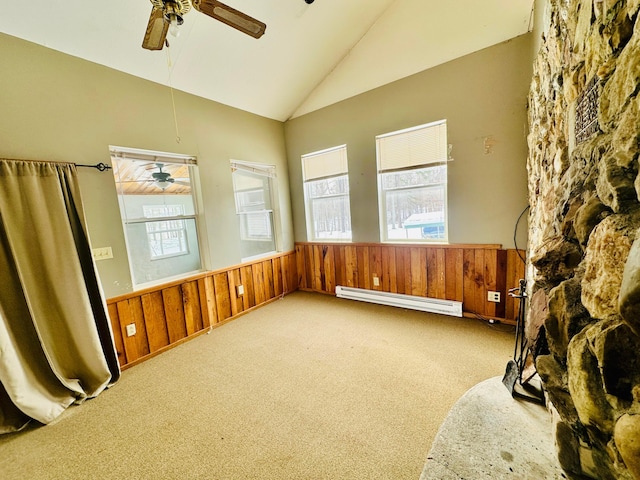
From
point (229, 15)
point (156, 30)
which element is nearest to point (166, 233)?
point (156, 30)

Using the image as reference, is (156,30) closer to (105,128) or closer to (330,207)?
(105,128)

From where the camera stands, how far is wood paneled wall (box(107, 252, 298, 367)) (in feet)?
7.82

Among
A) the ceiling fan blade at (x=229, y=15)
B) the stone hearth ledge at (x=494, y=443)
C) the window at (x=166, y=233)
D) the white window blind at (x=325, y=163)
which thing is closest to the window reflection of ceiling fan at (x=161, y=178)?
the window at (x=166, y=233)

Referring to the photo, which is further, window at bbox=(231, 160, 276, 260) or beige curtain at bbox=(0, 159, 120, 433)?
window at bbox=(231, 160, 276, 260)

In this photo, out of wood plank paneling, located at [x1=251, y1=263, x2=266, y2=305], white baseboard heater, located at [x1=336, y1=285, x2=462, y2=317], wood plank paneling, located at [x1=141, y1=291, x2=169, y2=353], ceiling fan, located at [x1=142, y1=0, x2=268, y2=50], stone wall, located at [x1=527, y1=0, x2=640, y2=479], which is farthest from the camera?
wood plank paneling, located at [x1=251, y1=263, x2=266, y2=305]

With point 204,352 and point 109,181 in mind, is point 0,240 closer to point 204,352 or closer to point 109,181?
point 109,181

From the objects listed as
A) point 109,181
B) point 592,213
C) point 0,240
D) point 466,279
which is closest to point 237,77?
point 109,181

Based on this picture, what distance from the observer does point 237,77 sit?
290 centimetres

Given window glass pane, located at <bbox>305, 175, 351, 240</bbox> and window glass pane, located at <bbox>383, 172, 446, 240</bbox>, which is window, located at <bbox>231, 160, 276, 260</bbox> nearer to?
window glass pane, located at <bbox>305, 175, 351, 240</bbox>

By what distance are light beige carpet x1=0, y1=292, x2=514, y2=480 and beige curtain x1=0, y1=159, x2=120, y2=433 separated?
0.20m

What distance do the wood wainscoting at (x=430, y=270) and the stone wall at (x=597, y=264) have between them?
1.94 meters

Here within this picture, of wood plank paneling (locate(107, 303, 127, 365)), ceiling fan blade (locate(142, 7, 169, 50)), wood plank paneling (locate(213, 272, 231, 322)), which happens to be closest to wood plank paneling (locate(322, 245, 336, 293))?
wood plank paneling (locate(213, 272, 231, 322))

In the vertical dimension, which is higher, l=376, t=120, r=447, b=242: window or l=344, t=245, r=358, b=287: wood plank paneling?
l=376, t=120, r=447, b=242: window

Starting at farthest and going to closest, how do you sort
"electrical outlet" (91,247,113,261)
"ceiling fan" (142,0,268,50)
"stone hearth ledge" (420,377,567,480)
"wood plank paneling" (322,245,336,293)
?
"wood plank paneling" (322,245,336,293) → "electrical outlet" (91,247,113,261) → "ceiling fan" (142,0,268,50) → "stone hearth ledge" (420,377,567,480)
